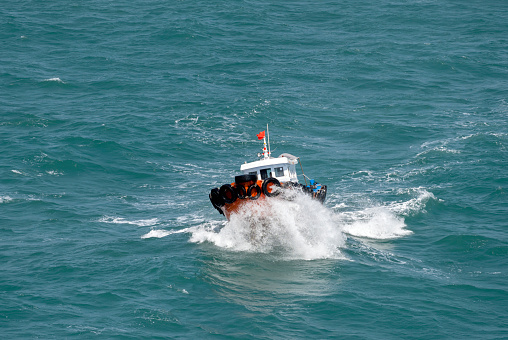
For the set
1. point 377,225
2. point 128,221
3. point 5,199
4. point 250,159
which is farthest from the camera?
point 250,159

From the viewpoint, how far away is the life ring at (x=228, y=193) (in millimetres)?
37031

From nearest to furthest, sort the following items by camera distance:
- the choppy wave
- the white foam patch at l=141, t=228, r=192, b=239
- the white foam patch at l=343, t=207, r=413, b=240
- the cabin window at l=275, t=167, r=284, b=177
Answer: the choppy wave, the cabin window at l=275, t=167, r=284, b=177, the white foam patch at l=141, t=228, r=192, b=239, the white foam patch at l=343, t=207, r=413, b=240

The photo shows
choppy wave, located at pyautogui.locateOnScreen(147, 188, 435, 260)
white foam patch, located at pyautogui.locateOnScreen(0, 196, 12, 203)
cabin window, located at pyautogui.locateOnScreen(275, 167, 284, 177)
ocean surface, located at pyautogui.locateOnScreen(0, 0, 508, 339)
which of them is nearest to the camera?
ocean surface, located at pyautogui.locateOnScreen(0, 0, 508, 339)

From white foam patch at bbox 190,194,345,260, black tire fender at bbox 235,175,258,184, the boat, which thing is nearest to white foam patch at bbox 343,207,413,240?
white foam patch at bbox 190,194,345,260

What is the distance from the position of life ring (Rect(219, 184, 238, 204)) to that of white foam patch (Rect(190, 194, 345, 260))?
2.79 ft

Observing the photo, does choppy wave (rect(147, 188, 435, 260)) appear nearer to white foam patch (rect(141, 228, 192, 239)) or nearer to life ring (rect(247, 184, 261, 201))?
life ring (rect(247, 184, 261, 201))

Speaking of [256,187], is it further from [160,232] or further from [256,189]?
[160,232]

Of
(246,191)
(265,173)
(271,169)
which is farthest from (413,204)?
(246,191)

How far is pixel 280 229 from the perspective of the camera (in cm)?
3722

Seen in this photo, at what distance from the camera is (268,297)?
31.4 metres

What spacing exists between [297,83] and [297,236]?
3329 cm

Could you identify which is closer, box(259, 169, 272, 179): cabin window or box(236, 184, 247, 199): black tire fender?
box(236, 184, 247, 199): black tire fender

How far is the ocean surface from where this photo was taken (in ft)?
100

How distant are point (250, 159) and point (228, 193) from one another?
15.6 metres
